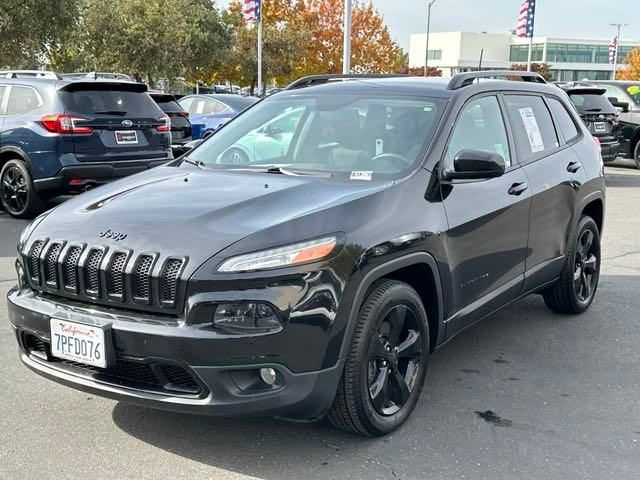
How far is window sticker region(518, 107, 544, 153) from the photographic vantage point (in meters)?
4.90

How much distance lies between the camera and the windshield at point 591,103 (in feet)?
47.9

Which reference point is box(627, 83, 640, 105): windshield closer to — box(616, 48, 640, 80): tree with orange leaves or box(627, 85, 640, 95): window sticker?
box(627, 85, 640, 95): window sticker

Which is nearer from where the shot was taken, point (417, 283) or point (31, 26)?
point (417, 283)

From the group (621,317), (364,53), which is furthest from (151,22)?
(621,317)

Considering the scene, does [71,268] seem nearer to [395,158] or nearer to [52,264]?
[52,264]

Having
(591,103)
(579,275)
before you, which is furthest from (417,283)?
(591,103)

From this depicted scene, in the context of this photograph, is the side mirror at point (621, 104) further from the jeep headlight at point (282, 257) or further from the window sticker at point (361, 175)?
the jeep headlight at point (282, 257)

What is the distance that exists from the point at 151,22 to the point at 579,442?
32194mm

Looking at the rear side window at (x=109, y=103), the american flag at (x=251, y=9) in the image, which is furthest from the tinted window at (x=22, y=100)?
the american flag at (x=251, y=9)

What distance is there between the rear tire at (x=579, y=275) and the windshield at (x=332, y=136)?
1856mm

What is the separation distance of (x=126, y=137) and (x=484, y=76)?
5.85 metres

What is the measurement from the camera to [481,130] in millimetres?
4430

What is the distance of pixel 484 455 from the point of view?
3439 millimetres

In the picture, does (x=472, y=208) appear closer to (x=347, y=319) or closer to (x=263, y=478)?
(x=347, y=319)
